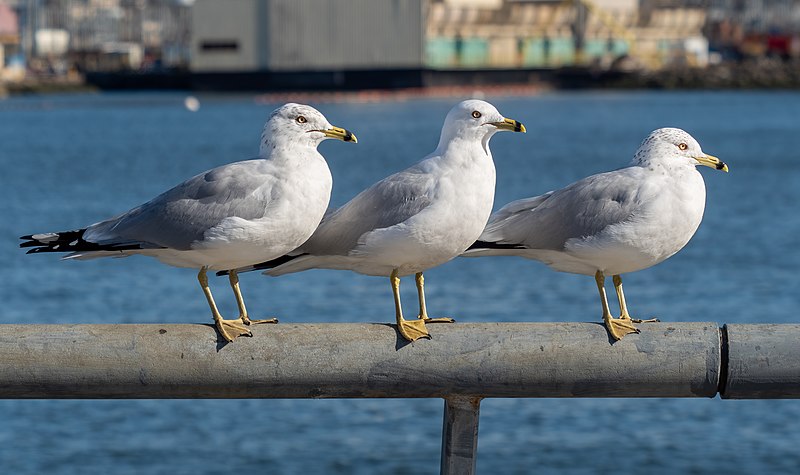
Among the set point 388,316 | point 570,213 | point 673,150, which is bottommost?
point 388,316

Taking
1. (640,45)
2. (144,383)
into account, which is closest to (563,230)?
(144,383)

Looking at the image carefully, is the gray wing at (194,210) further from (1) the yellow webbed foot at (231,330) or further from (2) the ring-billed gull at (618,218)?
(2) the ring-billed gull at (618,218)

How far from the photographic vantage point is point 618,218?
17.4ft

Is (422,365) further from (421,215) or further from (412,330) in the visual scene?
(421,215)

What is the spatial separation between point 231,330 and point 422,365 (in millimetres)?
624

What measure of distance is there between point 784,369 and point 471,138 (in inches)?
62.6

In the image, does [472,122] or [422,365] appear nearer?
[422,365]

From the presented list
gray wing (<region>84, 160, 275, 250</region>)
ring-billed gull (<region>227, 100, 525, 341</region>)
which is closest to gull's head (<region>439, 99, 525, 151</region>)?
ring-billed gull (<region>227, 100, 525, 341</region>)

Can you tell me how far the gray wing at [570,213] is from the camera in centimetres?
538

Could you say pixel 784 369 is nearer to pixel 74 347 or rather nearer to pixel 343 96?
pixel 74 347

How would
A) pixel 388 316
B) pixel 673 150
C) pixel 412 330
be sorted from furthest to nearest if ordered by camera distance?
pixel 388 316, pixel 673 150, pixel 412 330

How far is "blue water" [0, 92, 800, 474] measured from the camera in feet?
55.0

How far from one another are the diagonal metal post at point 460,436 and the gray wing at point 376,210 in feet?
3.30

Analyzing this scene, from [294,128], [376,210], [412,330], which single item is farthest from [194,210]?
[412,330]
